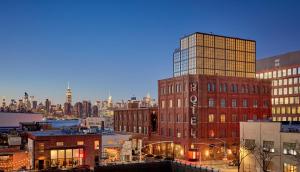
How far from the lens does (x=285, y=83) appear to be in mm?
159625

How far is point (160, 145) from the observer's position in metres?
122

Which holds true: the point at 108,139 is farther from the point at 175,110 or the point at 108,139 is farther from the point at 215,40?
the point at 215,40

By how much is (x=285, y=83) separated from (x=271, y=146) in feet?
279

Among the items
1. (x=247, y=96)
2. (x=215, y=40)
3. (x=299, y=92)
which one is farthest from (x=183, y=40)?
(x=299, y=92)

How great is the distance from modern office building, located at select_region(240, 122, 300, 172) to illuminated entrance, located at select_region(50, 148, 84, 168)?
115ft

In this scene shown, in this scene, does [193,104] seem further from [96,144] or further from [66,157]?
[66,157]

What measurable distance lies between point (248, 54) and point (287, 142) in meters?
65.7

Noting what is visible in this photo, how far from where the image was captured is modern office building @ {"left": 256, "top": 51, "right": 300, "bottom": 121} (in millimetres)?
154750

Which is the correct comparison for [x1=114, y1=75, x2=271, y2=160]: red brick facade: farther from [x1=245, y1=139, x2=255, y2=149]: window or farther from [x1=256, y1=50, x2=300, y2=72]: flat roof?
[x1=256, y1=50, x2=300, y2=72]: flat roof

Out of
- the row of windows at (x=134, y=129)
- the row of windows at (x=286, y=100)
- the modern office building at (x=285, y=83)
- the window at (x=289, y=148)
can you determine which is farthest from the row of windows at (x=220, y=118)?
the modern office building at (x=285, y=83)

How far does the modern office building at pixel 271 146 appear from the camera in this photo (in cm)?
7569

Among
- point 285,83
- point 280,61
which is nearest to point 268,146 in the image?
point 285,83

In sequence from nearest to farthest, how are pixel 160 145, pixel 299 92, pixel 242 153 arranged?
pixel 242 153, pixel 160 145, pixel 299 92

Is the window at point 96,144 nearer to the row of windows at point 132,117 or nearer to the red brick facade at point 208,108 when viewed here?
the red brick facade at point 208,108
